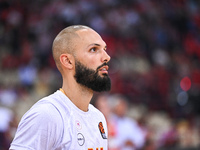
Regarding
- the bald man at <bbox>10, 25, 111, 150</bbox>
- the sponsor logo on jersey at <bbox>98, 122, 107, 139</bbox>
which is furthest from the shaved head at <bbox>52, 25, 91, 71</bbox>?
the sponsor logo on jersey at <bbox>98, 122, 107, 139</bbox>

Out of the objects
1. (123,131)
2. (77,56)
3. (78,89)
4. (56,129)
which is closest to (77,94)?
(78,89)

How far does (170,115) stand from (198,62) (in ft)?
7.78

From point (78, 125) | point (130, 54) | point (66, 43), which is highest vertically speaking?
point (130, 54)

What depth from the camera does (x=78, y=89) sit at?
8.41ft

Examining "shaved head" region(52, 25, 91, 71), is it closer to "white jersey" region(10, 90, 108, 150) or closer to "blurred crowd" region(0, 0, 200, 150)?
"white jersey" region(10, 90, 108, 150)

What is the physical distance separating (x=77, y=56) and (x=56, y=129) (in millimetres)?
551

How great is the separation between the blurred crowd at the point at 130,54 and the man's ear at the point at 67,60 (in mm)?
5414

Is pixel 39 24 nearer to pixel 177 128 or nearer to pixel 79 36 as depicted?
pixel 177 128

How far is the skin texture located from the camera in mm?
2525

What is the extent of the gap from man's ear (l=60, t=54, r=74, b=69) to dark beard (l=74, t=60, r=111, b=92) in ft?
0.14

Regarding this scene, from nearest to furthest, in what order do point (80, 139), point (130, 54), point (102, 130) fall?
point (80, 139) < point (102, 130) < point (130, 54)

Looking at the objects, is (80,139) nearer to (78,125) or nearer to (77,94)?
(78,125)

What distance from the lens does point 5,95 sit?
9414 mm

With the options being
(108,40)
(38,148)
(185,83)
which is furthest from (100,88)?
(108,40)
